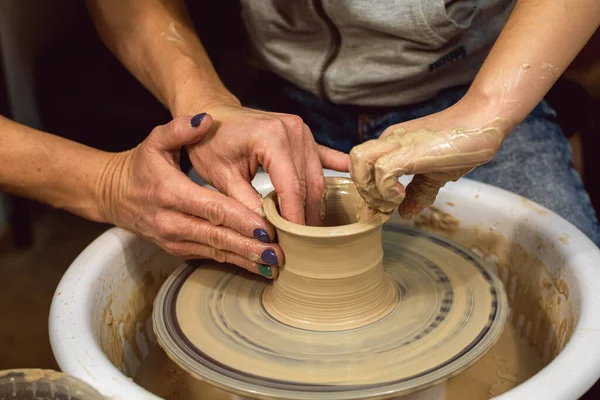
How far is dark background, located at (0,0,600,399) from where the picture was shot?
254 cm

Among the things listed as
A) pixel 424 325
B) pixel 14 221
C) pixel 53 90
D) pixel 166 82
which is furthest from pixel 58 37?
pixel 424 325

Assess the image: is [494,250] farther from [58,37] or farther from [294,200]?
[58,37]

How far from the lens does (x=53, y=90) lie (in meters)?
2.84

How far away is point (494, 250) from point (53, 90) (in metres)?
2.07

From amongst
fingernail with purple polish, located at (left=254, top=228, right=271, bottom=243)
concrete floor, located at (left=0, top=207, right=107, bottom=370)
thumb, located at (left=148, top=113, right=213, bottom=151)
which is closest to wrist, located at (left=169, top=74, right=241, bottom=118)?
thumb, located at (left=148, top=113, right=213, bottom=151)

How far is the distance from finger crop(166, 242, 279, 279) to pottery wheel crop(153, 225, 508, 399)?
0.18 feet

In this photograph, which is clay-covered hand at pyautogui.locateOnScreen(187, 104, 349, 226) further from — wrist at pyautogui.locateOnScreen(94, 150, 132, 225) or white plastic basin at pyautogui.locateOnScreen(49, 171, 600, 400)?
white plastic basin at pyautogui.locateOnScreen(49, 171, 600, 400)

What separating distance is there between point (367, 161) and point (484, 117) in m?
0.21

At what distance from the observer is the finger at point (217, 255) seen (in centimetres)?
119

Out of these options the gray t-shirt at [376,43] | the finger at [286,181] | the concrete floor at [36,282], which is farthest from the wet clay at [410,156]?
the concrete floor at [36,282]

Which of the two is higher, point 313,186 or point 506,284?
point 313,186

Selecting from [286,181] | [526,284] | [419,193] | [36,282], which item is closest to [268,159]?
[286,181]

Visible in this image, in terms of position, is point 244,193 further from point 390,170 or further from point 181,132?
point 390,170

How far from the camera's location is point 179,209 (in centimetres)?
123
